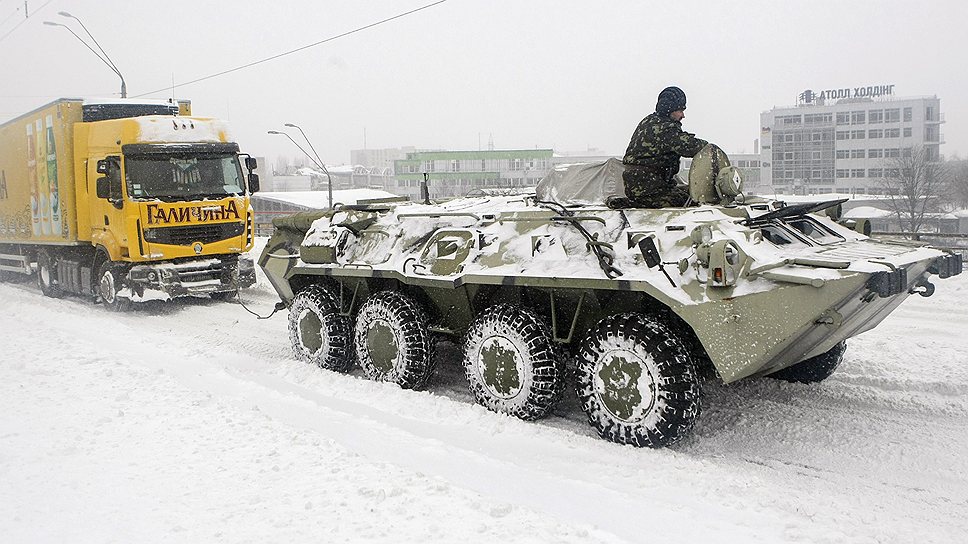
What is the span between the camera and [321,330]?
8.12m

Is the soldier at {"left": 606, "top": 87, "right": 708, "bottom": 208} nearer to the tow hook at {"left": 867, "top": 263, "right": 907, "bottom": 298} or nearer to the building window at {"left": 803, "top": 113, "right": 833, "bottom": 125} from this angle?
the tow hook at {"left": 867, "top": 263, "right": 907, "bottom": 298}

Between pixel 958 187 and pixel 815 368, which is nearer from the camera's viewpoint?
pixel 815 368

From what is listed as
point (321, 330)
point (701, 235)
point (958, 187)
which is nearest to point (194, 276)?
point (321, 330)

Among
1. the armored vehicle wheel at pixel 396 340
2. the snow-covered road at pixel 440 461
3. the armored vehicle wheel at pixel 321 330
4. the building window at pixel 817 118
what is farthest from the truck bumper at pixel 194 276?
the building window at pixel 817 118

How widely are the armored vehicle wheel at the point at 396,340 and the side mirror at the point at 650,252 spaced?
2500 millimetres

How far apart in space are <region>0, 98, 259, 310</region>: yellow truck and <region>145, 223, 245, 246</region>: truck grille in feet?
0.05

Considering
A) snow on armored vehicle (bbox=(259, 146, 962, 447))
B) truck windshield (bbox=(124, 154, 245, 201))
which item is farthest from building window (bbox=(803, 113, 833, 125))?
snow on armored vehicle (bbox=(259, 146, 962, 447))

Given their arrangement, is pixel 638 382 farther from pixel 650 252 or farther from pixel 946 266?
pixel 946 266

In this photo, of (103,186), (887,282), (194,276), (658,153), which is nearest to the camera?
(887,282)

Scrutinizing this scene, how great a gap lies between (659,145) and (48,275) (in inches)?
522

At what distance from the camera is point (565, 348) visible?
6445 mm

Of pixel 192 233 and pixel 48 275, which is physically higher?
pixel 192 233

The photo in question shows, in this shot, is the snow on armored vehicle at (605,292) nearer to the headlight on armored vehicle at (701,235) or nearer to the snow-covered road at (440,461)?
the headlight on armored vehicle at (701,235)

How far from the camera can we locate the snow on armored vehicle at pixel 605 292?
16.5ft
